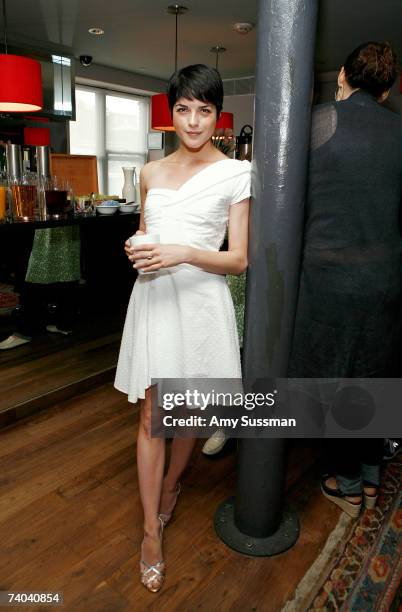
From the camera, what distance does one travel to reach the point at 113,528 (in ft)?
5.83

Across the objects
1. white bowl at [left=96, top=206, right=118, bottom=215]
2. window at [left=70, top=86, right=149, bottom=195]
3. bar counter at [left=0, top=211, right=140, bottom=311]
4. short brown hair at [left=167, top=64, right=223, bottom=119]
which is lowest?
bar counter at [left=0, top=211, right=140, bottom=311]

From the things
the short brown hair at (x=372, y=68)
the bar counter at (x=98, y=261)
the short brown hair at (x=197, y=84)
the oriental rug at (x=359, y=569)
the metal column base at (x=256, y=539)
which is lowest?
the oriental rug at (x=359, y=569)

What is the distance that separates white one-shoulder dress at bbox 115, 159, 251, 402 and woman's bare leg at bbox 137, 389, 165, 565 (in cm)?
10

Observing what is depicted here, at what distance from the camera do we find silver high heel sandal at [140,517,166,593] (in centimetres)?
151

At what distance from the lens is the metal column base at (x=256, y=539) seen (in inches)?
65.9

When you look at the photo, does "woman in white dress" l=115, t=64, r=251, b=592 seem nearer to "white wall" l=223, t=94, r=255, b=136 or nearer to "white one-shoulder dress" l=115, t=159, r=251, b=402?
"white one-shoulder dress" l=115, t=159, r=251, b=402

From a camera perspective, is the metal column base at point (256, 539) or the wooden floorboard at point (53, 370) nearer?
the metal column base at point (256, 539)

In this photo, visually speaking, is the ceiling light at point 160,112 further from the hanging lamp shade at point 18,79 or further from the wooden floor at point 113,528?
the wooden floor at point 113,528

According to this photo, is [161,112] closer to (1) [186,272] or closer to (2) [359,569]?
(1) [186,272]

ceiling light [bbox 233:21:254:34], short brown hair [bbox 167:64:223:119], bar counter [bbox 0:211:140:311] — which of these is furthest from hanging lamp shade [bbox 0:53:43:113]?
ceiling light [bbox 233:21:254:34]

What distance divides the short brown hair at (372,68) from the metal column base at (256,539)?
1502 millimetres

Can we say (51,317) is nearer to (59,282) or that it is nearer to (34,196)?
(59,282)

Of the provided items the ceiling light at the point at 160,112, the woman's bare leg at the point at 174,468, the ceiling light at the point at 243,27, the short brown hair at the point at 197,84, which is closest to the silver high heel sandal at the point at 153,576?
the woman's bare leg at the point at 174,468

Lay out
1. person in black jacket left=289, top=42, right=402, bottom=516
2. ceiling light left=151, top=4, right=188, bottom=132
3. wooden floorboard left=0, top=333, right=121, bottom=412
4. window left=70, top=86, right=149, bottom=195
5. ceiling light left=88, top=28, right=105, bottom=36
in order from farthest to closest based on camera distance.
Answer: window left=70, top=86, right=149, bottom=195 < ceiling light left=88, top=28, right=105, bottom=36 < ceiling light left=151, top=4, right=188, bottom=132 < wooden floorboard left=0, top=333, right=121, bottom=412 < person in black jacket left=289, top=42, right=402, bottom=516
